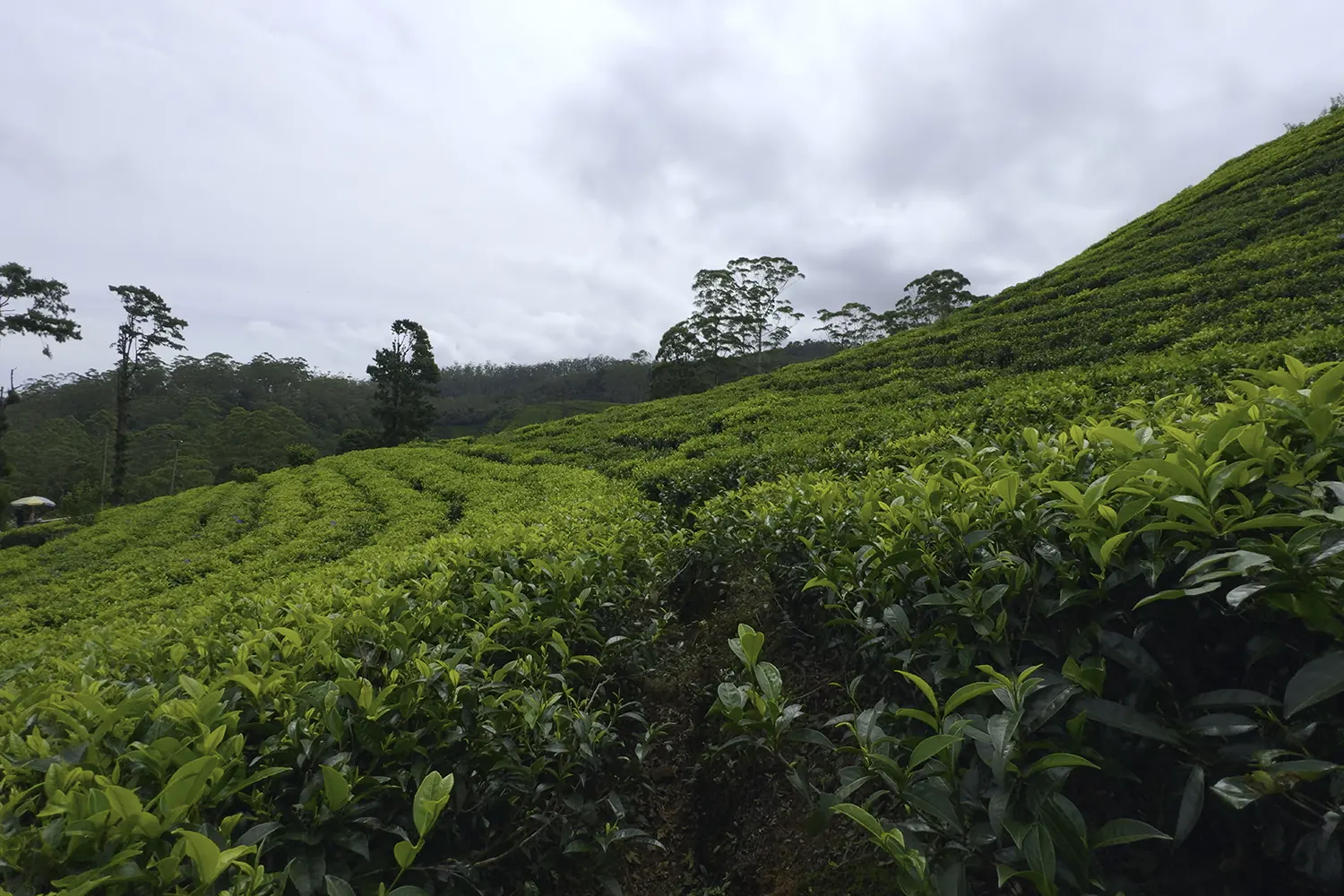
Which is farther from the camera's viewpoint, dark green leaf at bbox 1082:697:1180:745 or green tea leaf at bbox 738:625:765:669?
green tea leaf at bbox 738:625:765:669

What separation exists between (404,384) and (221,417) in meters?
32.9

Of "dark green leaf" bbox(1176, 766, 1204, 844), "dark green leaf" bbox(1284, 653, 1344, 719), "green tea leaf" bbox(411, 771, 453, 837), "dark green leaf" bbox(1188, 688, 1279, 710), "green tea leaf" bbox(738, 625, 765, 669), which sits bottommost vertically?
"green tea leaf" bbox(411, 771, 453, 837)

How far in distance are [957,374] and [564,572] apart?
8.44 m

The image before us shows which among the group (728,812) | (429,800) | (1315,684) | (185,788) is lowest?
(728,812)

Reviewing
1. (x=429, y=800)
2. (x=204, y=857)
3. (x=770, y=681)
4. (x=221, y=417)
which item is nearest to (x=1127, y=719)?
(x=770, y=681)

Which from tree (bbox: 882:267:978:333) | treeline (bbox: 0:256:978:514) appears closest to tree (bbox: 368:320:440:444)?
treeline (bbox: 0:256:978:514)

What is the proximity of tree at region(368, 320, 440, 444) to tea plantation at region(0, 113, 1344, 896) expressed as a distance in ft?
107

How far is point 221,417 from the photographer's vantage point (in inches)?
2093

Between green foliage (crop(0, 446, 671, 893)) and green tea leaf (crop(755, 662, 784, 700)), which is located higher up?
green tea leaf (crop(755, 662, 784, 700))

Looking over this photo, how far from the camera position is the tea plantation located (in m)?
1.03

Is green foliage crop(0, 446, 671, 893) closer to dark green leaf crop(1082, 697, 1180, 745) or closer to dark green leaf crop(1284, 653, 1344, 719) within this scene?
dark green leaf crop(1082, 697, 1180, 745)

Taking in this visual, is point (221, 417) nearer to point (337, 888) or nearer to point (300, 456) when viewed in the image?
point (300, 456)

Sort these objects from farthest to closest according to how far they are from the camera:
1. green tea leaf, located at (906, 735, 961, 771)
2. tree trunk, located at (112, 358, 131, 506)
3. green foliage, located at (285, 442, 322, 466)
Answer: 1. tree trunk, located at (112, 358, 131, 506)
2. green foliage, located at (285, 442, 322, 466)
3. green tea leaf, located at (906, 735, 961, 771)

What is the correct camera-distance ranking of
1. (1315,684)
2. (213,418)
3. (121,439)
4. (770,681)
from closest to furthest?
(1315,684)
(770,681)
(121,439)
(213,418)
